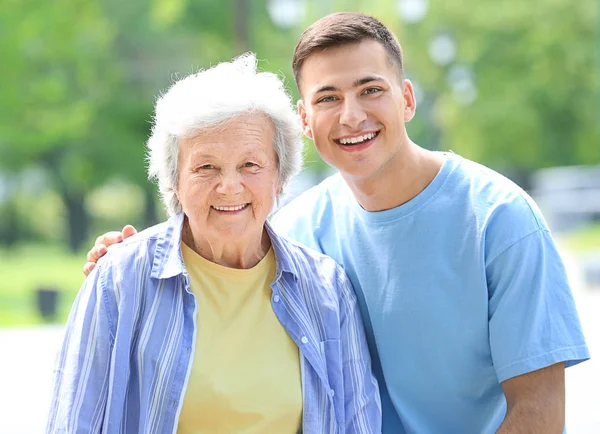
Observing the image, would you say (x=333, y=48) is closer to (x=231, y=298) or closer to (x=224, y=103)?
(x=224, y=103)

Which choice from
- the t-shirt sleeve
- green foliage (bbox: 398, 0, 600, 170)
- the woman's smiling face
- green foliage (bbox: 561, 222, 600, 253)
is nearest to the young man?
the t-shirt sleeve

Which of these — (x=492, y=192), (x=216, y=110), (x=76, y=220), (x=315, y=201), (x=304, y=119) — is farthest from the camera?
(x=76, y=220)

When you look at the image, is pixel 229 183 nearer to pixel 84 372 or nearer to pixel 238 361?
pixel 238 361

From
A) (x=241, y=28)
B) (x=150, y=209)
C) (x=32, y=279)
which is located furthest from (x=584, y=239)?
(x=32, y=279)

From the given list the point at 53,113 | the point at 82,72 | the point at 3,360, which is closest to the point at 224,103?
the point at 3,360

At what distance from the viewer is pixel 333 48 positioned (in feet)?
7.28

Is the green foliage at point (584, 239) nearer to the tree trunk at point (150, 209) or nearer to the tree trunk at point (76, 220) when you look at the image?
the tree trunk at point (150, 209)

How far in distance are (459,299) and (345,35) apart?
0.76 m

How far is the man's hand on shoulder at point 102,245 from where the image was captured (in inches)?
83.5

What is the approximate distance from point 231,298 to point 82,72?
54.5 ft

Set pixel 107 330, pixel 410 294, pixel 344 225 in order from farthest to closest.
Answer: pixel 344 225
pixel 410 294
pixel 107 330

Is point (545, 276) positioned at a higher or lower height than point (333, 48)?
lower

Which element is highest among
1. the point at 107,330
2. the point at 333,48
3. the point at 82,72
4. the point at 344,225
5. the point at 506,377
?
the point at 82,72

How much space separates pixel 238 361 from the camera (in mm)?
1971
